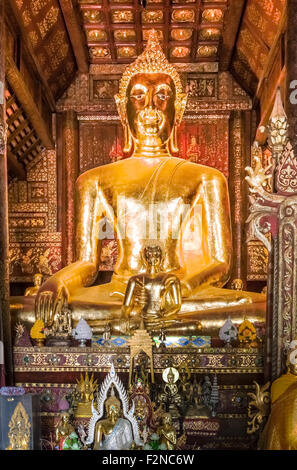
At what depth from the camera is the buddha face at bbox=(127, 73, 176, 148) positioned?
5.96 meters

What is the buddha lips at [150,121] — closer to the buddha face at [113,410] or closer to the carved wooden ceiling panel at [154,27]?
the carved wooden ceiling panel at [154,27]

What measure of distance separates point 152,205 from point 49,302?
124 cm

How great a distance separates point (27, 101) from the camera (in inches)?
248

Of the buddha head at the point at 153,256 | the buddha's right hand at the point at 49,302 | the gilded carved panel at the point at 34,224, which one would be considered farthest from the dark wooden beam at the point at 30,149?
the buddha head at the point at 153,256

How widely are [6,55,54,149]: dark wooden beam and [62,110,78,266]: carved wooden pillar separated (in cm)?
17

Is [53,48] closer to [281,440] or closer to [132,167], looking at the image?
[132,167]

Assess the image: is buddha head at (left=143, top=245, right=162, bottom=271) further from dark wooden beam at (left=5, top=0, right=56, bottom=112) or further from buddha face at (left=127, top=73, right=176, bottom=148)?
dark wooden beam at (left=5, top=0, right=56, bottom=112)

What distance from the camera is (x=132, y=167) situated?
5.93 m

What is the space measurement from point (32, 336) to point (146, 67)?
8.11ft

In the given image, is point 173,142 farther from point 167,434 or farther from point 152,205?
point 167,434

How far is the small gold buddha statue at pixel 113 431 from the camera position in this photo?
3465 millimetres

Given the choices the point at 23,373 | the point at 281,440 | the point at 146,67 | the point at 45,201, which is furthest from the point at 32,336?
the point at 45,201

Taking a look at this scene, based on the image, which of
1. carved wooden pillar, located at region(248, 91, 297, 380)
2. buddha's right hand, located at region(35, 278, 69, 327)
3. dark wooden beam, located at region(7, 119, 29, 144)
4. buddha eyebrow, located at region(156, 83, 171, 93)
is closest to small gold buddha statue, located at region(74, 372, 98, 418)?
buddha's right hand, located at region(35, 278, 69, 327)

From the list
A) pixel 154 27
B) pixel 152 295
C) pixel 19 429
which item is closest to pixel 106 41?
pixel 154 27
